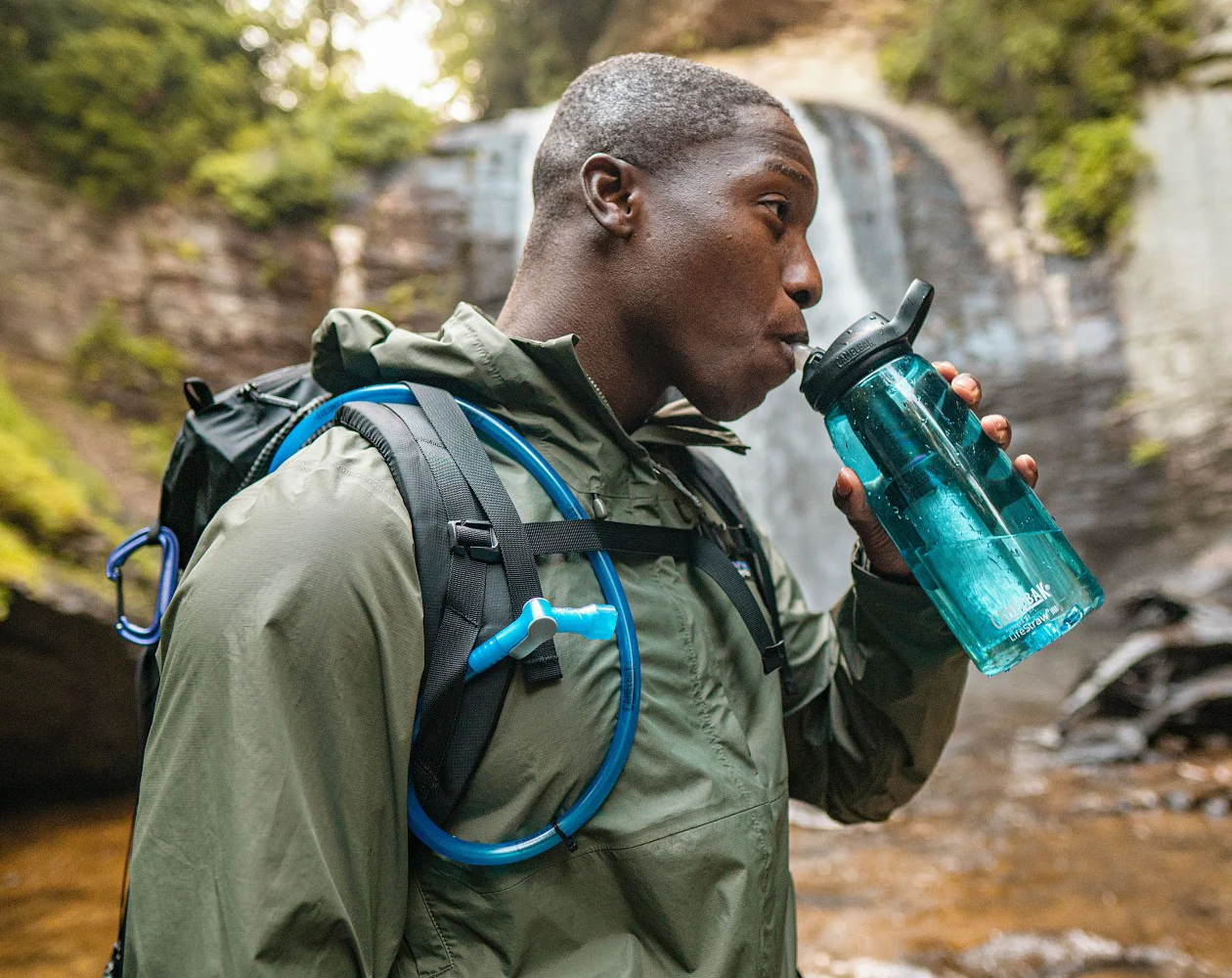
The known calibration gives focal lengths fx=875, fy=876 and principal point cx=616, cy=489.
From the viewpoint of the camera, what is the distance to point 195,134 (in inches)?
379

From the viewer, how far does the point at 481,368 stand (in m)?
1.49

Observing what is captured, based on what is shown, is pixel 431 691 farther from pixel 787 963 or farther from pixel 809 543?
pixel 809 543

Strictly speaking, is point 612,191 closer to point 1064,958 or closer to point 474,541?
point 474,541

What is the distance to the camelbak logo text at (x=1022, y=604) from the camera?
1441 millimetres

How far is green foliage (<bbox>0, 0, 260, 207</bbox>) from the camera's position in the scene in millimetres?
8492

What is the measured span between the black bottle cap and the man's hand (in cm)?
9

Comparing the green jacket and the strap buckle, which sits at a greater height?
the strap buckle

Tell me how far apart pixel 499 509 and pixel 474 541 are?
7 centimetres

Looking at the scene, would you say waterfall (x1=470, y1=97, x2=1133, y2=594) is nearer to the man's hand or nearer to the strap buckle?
the man's hand

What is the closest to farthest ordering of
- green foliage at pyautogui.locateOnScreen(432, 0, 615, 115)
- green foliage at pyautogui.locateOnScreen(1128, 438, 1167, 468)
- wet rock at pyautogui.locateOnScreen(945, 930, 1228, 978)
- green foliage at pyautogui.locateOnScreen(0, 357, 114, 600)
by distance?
wet rock at pyautogui.locateOnScreen(945, 930, 1228, 978)
green foliage at pyautogui.locateOnScreen(0, 357, 114, 600)
green foliage at pyautogui.locateOnScreen(1128, 438, 1167, 468)
green foliage at pyautogui.locateOnScreen(432, 0, 615, 115)

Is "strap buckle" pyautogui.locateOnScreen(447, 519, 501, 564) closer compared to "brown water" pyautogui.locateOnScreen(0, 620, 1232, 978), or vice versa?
"strap buckle" pyautogui.locateOnScreen(447, 519, 501, 564)

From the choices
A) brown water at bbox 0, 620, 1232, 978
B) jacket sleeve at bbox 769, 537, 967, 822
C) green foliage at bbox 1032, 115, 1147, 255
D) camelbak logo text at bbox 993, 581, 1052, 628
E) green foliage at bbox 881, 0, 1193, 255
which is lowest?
brown water at bbox 0, 620, 1232, 978

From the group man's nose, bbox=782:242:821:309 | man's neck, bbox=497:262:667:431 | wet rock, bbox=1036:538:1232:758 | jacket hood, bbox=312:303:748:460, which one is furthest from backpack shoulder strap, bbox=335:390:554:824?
wet rock, bbox=1036:538:1232:758

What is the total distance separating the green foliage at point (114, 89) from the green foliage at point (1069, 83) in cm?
966
